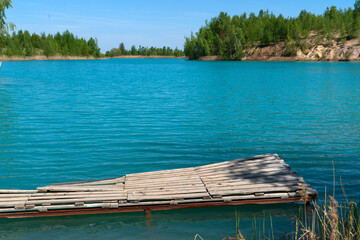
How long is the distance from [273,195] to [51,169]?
8.74 m

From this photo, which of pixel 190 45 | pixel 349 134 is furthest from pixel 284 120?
pixel 190 45

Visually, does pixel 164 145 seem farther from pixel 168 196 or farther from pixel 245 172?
pixel 168 196

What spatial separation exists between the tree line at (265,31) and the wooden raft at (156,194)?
137986mm

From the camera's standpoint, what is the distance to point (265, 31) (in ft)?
511

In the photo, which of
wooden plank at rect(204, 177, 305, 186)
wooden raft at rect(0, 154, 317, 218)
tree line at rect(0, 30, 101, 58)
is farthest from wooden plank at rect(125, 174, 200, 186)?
tree line at rect(0, 30, 101, 58)

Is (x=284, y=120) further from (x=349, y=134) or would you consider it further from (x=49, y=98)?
(x=49, y=98)

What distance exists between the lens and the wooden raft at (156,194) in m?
9.12

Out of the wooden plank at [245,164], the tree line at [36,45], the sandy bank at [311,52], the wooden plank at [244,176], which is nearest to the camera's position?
the wooden plank at [244,176]

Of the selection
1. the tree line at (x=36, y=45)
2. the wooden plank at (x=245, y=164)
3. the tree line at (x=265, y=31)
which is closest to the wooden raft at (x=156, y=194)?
the wooden plank at (x=245, y=164)

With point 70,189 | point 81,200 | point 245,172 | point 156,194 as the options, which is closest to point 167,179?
point 156,194

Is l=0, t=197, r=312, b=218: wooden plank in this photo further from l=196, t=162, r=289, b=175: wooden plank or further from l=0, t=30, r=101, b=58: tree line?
l=0, t=30, r=101, b=58: tree line

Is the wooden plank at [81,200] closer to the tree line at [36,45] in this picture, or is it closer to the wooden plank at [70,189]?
the wooden plank at [70,189]

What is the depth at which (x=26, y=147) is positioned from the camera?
1666 cm

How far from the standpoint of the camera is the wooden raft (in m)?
9.12
